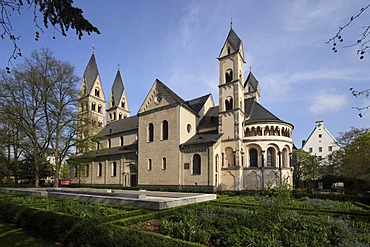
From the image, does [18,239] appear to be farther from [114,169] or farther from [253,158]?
[114,169]

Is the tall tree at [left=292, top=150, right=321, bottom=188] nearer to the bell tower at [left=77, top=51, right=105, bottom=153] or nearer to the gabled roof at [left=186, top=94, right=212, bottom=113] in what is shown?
the gabled roof at [left=186, top=94, right=212, bottom=113]

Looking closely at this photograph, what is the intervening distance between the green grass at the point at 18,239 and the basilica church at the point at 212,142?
2125 centimetres

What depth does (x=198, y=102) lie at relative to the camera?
1543 inches

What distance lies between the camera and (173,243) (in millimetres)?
6180

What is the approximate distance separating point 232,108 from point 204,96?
29.3ft

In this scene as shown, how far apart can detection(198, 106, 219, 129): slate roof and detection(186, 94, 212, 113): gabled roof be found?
1545 millimetres

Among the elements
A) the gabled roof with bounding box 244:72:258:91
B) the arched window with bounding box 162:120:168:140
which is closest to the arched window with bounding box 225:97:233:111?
the arched window with bounding box 162:120:168:140

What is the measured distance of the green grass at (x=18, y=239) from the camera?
814 centimetres

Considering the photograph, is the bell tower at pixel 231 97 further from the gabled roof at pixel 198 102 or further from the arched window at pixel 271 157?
the gabled roof at pixel 198 102

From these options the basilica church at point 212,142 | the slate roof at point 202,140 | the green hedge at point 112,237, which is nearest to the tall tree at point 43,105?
the basilica church at point 212,142

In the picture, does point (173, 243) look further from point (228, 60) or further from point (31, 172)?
point (31, 172)

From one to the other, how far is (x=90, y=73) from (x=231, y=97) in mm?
36654

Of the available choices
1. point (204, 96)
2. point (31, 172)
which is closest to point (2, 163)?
point (31, 172)

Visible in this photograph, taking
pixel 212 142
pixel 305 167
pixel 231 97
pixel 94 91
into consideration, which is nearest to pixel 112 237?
pixel 212 142
